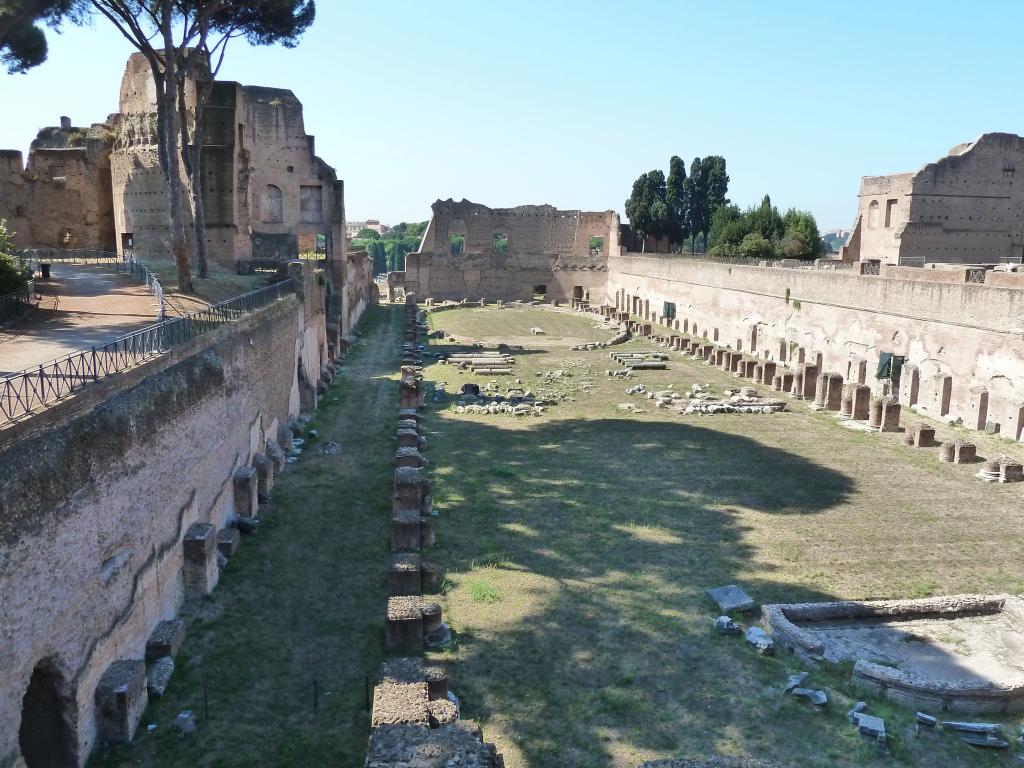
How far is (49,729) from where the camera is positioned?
5625mm

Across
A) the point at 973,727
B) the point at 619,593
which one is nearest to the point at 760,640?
the point at 619,593

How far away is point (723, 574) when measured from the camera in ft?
29.4

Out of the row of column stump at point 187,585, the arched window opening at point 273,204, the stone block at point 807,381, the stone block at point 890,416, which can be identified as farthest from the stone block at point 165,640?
the arched window opening at point 273,204

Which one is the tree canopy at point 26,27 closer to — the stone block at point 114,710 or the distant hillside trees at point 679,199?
the stone block at point 114,710

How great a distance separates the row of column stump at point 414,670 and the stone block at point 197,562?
1.89 metres

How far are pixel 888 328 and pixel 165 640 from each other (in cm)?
1694

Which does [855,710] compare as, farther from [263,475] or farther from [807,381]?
[807,381]

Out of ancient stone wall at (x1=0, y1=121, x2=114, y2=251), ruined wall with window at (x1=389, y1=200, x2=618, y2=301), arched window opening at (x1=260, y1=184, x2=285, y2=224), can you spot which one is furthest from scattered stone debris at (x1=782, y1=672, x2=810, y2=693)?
ruined wall with window at (x1=389, y1=200, x2=618, y2=301)

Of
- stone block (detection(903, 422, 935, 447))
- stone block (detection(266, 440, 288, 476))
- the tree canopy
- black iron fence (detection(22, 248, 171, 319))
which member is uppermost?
the tree canopy

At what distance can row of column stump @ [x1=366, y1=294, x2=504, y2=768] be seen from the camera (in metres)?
4.95

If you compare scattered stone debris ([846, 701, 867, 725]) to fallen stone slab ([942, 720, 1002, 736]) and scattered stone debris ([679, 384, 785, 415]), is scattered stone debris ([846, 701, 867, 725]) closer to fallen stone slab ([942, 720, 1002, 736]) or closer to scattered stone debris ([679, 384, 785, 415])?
fallen stone slab ([942, 720, 1002, 736])

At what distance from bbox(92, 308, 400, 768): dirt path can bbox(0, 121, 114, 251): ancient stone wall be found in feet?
47.2

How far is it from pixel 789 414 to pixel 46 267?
15.2 metres

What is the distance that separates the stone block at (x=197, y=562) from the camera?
823 centimetres
